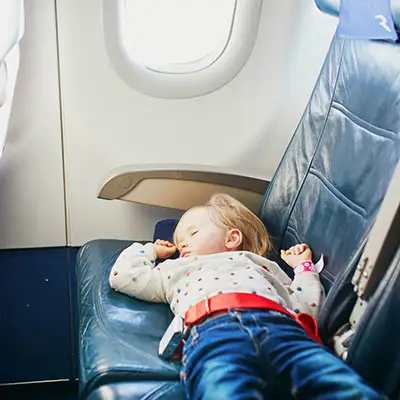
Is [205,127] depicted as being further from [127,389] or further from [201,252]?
[127,389]

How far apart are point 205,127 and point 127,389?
1013mm

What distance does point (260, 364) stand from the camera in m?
1.18

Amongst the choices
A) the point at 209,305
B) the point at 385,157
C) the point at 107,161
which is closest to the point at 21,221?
the point at 107,161

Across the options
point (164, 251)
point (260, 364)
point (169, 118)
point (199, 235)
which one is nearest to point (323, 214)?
point (199, 235)

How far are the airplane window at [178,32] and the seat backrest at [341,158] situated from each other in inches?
15.3

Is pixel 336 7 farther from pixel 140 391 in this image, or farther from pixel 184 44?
pixel 140 391

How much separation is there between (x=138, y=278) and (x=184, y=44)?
0.81 m

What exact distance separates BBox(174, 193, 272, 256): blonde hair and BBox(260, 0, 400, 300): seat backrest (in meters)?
0.08

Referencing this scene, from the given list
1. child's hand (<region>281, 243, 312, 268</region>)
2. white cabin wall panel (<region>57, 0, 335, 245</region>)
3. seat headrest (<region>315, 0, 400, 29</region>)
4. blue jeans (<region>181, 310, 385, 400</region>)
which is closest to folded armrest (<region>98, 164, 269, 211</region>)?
white cabin wall panel (<region>57, 0, 335, 245</region>)

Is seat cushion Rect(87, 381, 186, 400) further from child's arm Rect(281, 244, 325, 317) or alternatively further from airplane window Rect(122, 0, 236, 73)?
airplane window Rect(122, 0, 236, 73)

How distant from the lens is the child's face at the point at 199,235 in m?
1.63

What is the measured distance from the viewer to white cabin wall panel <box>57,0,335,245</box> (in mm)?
1985

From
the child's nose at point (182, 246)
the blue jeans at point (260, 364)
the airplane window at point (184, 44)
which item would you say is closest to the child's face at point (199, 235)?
the child's nose at point (182, 246)

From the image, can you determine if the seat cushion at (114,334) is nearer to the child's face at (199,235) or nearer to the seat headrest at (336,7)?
the child's face at (199,235)
